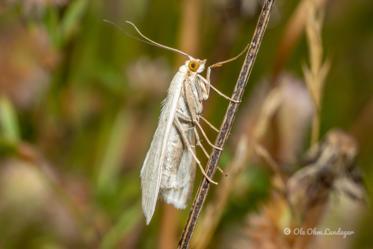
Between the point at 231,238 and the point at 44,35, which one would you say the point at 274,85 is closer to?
the point at 231,238

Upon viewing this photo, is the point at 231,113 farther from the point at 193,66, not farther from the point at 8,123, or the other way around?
the point at 8,123

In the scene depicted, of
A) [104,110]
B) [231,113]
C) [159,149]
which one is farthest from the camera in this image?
[104,110]

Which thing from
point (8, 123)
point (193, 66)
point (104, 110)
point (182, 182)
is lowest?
point (182, 182)

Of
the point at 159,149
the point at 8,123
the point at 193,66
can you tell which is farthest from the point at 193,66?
the point at 8,123

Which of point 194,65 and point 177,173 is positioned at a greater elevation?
point 194,65

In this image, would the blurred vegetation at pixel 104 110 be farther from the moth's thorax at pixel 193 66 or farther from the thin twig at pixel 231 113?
the thin twig at pixel 231 113
